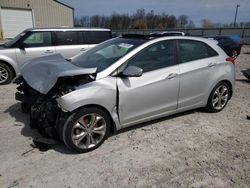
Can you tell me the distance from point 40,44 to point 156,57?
4.84m

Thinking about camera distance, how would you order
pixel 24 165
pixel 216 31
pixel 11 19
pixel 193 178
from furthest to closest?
1. pixel 216 31
2. pixel 11 19
3. pixel 24 165
4. pixel 193 178

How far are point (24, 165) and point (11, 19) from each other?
2526 centimetres

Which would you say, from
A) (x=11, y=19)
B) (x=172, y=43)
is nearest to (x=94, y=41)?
(x=172, y=43)

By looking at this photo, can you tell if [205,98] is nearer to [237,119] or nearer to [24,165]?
[237,119]

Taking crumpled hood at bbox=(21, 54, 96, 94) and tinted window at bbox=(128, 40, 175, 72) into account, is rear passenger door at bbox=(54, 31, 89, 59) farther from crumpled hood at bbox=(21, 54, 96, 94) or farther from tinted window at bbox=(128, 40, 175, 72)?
tinted window at bbox=(128, 40, 175, 72)

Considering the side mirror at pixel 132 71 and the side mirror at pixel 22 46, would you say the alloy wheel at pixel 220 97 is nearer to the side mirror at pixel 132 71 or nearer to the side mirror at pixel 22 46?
the side mirror at pixel 132 71

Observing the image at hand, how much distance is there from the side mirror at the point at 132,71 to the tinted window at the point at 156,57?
0.59ft

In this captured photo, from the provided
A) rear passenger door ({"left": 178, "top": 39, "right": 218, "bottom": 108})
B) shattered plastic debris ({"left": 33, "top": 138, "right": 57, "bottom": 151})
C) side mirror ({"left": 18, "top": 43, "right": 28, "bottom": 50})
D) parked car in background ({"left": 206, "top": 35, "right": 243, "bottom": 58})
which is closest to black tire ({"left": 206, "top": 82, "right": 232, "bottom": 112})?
rear passenger door ({"left": 178, "top": 39, "right": 218, "bottom": 108})

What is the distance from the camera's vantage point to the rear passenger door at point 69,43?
25.0 feet

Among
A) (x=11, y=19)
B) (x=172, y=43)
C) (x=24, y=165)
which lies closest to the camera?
(x=24, y=165)

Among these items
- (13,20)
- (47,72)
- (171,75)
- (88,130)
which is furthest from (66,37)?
(13,20)

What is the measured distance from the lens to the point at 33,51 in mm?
7273

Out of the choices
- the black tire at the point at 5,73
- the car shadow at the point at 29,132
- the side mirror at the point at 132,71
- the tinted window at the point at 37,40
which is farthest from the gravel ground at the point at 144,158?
the tinted window at the point at 37,40

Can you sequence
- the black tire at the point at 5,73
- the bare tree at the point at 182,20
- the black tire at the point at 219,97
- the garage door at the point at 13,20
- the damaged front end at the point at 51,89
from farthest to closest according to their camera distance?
the bare tree at the point at 182,20 < the garage door at the point at 13,20 < the black tire at the point at 5,73 < the black tire at the point at 219,97 < the damaged front end at the point at 51,89
